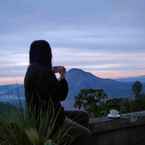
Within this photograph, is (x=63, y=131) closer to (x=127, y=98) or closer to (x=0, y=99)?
(x=0, y=99)

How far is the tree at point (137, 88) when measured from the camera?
883 centimetres

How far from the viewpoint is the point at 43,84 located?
13.5 feet

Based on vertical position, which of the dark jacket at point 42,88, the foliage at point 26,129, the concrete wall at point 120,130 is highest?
the dark jacket at point 42,88

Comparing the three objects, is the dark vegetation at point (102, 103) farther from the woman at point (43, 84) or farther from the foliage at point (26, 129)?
the foliage at point (26, 129)

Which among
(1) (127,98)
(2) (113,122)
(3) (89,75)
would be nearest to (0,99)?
(2) (113,122)

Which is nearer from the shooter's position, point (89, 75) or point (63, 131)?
point (63, 131)

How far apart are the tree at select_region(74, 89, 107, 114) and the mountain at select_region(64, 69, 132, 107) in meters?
0.10

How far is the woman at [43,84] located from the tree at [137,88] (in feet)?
15.1

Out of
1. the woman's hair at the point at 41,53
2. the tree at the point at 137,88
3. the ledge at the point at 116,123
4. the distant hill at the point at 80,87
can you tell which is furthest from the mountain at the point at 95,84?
the woman's hair at the point at 41,53

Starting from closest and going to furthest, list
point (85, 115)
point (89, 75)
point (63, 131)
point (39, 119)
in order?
point (39, 119) → point (63, 131) → point (85, 115) → point (89, 75)

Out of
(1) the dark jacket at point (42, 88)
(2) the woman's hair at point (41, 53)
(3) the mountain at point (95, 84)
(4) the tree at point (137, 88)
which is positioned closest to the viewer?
(1) the dark jacket at point (42, 88)

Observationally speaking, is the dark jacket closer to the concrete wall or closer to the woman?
the woman

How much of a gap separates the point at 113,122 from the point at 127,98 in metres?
2.21

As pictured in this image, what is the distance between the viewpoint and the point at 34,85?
4148 millimetres
